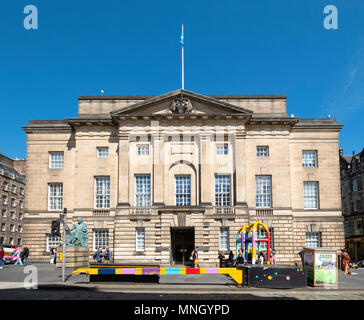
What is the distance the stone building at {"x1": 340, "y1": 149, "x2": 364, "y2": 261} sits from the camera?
6262cm

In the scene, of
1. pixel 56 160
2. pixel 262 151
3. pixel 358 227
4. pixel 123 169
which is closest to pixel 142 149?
pixel 123 169

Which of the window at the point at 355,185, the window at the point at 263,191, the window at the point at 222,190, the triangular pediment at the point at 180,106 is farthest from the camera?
the window at the point at 355,185

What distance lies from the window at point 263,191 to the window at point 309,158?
3.94 meters

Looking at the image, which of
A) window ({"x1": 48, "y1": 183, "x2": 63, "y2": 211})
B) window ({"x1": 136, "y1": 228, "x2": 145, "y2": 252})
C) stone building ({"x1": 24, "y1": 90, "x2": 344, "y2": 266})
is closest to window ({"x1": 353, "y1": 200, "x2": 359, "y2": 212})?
stone building ({"x1": 24, "y1": 90, "x2": 344, "y2": 266})

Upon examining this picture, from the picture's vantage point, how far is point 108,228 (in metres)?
36.9

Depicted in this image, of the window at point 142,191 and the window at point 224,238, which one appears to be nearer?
the window at point 224,238

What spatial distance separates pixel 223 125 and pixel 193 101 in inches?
131

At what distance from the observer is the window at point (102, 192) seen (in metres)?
37.6

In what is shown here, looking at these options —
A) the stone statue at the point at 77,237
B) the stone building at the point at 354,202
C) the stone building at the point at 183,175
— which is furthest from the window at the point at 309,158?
the stone building at the point at 354,202

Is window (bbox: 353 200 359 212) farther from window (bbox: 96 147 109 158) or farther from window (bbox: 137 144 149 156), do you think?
window (bbox: 96 147 109 158)

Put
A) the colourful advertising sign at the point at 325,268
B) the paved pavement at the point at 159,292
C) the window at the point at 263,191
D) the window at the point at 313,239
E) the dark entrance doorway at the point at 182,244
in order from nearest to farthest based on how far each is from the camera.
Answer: the paved pavement at the point at 159,292 → the colourful advertising sign at the point at 325,268 → the dark entrance doorway at the point at 182,244 → the window at the point at 263,191 → the window at the point at 313,239

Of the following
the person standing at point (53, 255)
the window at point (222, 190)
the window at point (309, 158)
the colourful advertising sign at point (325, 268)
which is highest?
the window at point (309, 158)

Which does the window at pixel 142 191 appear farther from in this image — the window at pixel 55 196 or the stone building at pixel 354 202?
the stone building at pixel 354 202
